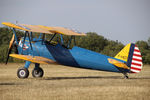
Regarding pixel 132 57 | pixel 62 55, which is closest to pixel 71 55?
pixel 62 55

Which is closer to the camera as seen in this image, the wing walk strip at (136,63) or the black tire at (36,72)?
the wing walk strip at (136,63)

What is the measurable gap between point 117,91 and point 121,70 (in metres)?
5.34

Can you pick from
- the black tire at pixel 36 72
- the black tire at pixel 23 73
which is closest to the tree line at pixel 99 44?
the black tire at pixel 36 72

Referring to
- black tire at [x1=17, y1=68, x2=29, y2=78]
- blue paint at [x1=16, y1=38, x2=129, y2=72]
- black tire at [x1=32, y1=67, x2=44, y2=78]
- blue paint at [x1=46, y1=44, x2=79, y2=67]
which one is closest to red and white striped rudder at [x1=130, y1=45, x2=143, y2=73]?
blue paint at [x1=16, y1=38, x2=129, y2=72]

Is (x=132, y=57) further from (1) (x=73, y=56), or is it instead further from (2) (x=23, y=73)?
(2) (x=23, y=73)

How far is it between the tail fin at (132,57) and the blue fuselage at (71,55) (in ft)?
2.15

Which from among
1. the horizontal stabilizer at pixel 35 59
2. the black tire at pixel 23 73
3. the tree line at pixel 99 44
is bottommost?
the black tire at pixel 23 73

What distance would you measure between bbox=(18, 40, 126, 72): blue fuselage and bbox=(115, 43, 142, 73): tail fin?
654 millimetres

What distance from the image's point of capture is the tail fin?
55.1 ft

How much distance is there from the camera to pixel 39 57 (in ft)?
57.8

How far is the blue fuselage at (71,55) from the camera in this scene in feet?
56.1

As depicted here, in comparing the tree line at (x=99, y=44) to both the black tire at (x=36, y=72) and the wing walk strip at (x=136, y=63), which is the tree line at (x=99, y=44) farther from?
the wing walk strip at (x=136, y=63)

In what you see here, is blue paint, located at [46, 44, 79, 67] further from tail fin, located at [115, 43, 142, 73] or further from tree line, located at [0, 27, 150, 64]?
tree line, located at [0, 27, 150, 64]

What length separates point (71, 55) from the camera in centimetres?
1744
